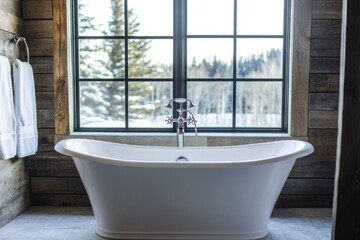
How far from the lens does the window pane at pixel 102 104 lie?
287 centimetres

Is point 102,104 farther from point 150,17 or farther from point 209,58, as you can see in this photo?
point 209,58

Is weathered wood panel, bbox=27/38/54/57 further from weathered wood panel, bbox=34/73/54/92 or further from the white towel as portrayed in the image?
the white towel

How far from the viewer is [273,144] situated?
8.12 ft

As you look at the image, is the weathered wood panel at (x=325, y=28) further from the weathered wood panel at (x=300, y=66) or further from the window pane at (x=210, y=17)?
the window pane at (x=210, y=17)

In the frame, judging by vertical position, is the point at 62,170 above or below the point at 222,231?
above

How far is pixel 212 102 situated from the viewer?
9.39 feet

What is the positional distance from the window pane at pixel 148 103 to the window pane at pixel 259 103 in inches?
23.6

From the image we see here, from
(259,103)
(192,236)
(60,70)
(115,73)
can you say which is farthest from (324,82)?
(60,70)

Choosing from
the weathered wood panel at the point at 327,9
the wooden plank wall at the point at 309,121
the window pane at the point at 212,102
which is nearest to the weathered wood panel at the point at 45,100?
the wooden plank wall at the point at 309,121

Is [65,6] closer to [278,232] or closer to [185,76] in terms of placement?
[185,76]

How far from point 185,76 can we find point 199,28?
1.35 ft

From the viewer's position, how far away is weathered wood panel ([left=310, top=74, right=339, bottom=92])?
2.66 metres

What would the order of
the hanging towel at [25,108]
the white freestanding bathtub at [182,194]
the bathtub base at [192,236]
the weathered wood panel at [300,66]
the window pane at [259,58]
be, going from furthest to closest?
1. the window pane at [259,58]
2. the weathered wood panel at [300,66]
3. the hanging towel at [25,108]
4. the bathtub base at [192,236]
5. the white freestanding bathtub at [182,194]

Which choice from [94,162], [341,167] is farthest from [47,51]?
[341,167]
